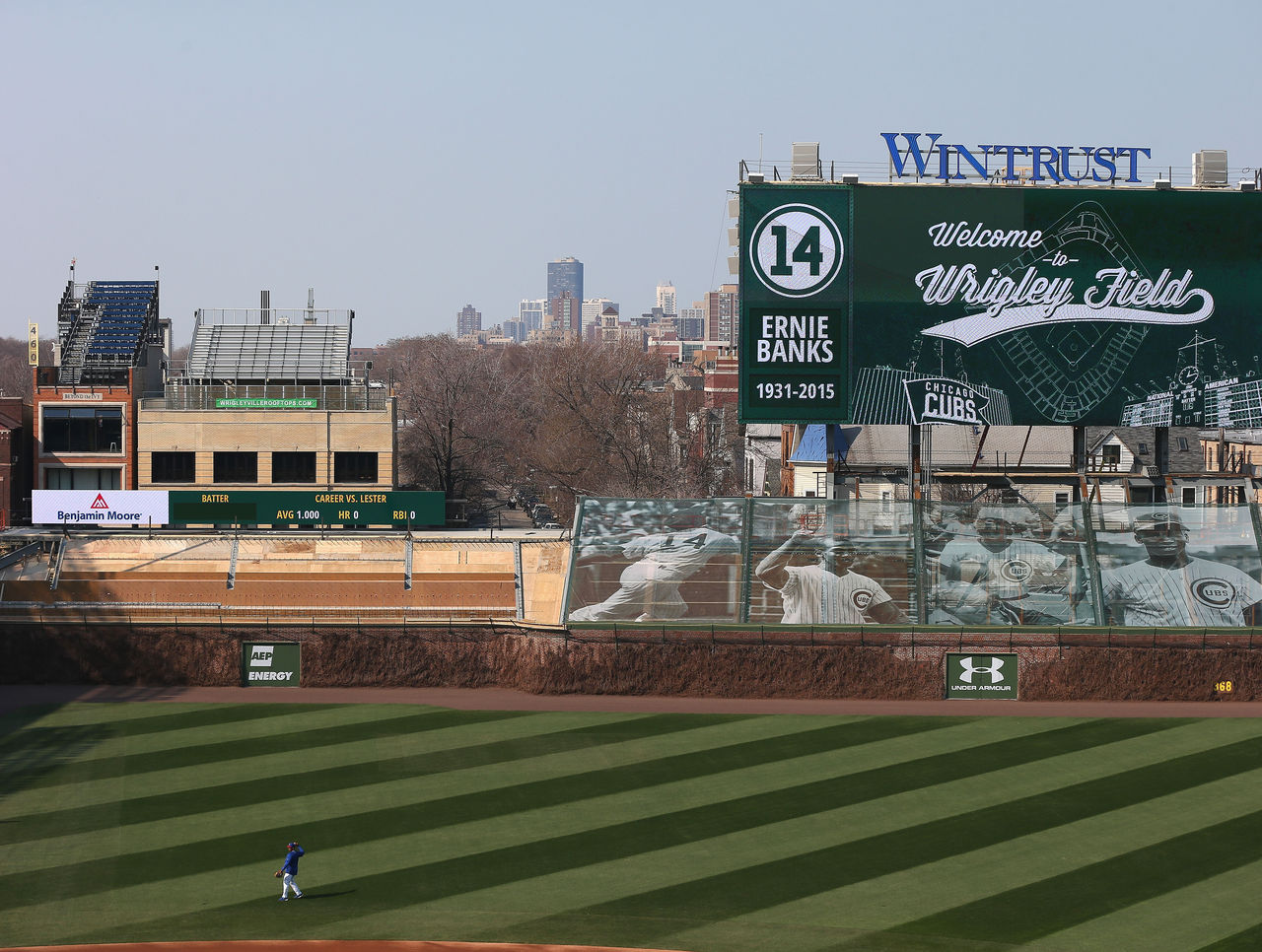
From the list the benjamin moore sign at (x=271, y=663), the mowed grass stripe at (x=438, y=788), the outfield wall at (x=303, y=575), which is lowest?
the mowed grass stripe at (x=438, y=788)

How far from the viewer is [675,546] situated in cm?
3878

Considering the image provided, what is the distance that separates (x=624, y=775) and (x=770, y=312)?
16703mm

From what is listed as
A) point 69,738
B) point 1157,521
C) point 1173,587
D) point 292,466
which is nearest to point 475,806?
point 69,738

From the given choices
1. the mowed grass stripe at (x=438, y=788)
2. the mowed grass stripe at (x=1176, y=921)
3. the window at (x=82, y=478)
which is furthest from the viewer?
the window at (x=82, y=478)

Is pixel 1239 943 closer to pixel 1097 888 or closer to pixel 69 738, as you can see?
pixel 1097 888

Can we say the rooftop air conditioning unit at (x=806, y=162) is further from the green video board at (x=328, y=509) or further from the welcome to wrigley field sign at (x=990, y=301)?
the green video board at (x=328, y=509)

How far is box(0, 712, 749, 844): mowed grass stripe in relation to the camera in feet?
83.5

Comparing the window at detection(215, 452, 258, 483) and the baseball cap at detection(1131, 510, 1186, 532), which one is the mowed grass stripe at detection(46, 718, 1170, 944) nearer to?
the baseball cap at detection(1131, 510, 1186, 532)

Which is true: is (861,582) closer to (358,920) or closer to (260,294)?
(358,920)

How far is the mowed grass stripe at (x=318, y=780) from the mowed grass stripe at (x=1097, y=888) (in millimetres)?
11577

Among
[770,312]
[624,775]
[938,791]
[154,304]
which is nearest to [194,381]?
[154,304]

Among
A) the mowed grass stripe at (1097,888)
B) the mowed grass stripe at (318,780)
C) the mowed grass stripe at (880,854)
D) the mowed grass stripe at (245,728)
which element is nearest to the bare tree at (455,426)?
the mowed grass stripe at (245,728)

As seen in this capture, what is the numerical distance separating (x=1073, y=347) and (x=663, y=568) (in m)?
13.7

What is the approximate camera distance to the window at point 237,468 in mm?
61844
